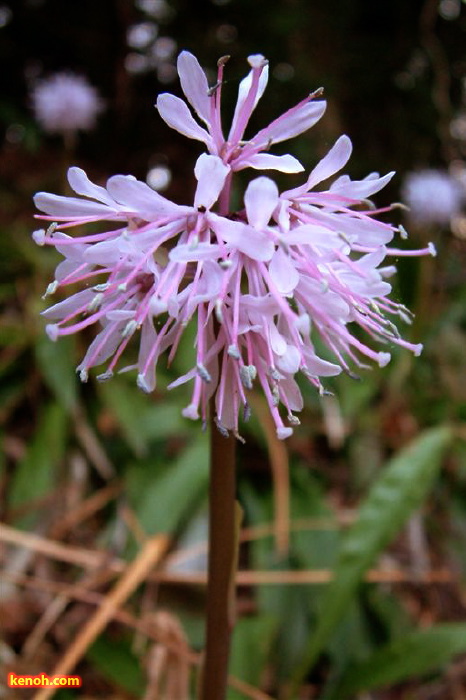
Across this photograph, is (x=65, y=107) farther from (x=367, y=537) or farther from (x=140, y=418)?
(x=367, y=537)

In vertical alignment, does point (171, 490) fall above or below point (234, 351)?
below

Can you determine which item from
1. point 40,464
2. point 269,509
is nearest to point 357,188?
point 269,509

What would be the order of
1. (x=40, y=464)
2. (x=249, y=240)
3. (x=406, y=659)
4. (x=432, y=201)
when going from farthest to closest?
(x=432, y=201) → (x=40, y=464) → (x=406, y=659) → (x=249, y=240)

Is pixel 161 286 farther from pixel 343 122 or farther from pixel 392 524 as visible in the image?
pixel 343 122

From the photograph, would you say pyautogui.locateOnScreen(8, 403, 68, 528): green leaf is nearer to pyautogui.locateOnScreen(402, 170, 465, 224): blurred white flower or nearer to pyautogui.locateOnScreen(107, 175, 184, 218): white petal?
pyautogui.locateOnScreen(107, 175, 184, 218): white petal

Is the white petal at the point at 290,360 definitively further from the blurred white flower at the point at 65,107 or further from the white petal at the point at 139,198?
the blurred white flower at the point at 65,107

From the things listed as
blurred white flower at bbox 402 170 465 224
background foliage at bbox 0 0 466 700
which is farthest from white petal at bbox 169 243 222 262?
blurred white flower at bbox 402 170 465 224
